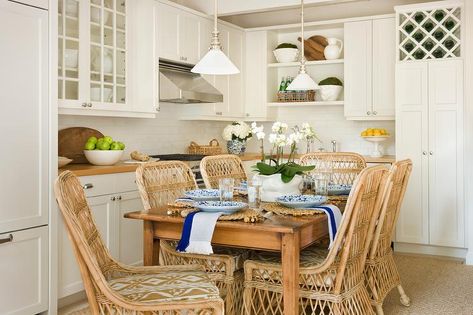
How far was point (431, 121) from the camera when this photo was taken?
16.4 feet

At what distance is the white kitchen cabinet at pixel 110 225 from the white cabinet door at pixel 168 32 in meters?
1.30

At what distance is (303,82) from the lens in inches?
137

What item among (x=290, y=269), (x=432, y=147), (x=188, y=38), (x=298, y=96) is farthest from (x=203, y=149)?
(x=290, y=269)

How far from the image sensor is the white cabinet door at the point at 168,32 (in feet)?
15.8

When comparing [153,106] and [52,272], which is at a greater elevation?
[153,106]

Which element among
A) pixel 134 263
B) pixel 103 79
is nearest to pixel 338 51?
pixel 103 79

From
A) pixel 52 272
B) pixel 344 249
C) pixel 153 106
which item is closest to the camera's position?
pixel 344 249

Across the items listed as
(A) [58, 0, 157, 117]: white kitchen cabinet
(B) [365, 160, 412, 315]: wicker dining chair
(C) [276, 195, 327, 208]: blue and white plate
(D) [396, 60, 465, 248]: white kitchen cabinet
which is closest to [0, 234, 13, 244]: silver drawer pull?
(A) [58, 0, 157, 117]: white kitchen cabinet

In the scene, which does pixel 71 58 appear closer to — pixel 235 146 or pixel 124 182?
pixel 124 182

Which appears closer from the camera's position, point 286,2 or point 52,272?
point 52,272

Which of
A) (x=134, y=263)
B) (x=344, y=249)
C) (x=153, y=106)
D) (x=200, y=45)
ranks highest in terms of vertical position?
(x=200, y=45)

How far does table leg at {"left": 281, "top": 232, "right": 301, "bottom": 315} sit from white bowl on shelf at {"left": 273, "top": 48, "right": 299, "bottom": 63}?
13.4ft

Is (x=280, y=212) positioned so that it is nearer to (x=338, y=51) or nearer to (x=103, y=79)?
(x=103, y=79)

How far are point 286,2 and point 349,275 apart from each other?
11.1 feet
